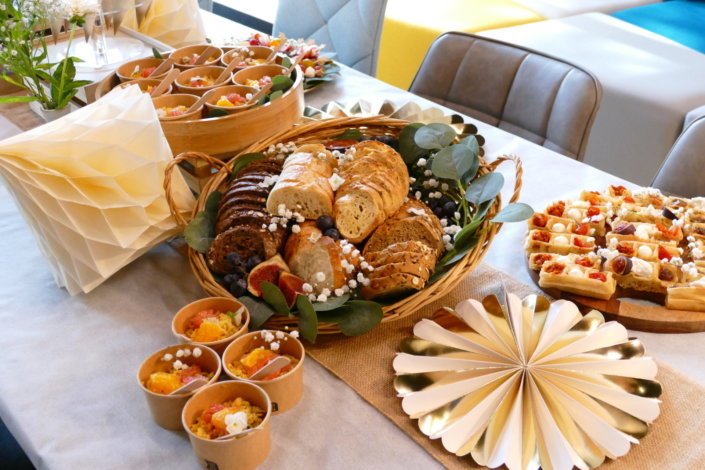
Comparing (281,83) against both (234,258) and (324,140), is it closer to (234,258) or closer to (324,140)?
(324,140)

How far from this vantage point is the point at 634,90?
9.05 ft

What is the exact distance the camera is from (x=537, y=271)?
3.85ft

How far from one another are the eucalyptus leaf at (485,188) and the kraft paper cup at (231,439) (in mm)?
540

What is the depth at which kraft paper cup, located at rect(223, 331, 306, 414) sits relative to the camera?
0.88 m

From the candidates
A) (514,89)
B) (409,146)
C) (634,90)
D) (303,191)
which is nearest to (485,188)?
(409,146)

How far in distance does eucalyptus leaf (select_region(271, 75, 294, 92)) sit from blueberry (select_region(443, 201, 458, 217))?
0.46m

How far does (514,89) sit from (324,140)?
711 mm

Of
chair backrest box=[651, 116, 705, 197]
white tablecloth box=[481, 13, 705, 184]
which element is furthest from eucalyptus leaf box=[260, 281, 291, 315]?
white tablecloth box=[481, 13, 705, 184]

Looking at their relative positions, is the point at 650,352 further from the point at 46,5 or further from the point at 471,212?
the point at 46,5

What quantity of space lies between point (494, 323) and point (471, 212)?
0.27m

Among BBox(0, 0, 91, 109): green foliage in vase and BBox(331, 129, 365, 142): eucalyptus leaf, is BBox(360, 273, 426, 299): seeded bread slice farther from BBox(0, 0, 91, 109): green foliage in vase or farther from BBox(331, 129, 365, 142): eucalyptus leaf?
BBox(0, 0, 91, 109): green foliage in vase

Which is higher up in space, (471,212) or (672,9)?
(471,212)

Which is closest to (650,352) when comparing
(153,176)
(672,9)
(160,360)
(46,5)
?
(160,360)

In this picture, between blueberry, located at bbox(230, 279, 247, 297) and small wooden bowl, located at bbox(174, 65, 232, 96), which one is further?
small wooden bowl, located at bbox(174, 65, 232, 96)
